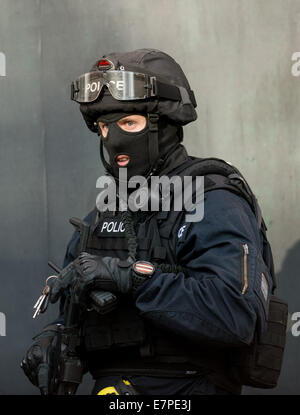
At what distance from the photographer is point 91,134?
15.4 ft

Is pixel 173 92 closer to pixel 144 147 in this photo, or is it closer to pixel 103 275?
pixel 144 147

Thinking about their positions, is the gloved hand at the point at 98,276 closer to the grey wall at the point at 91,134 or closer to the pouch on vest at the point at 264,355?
the pouch on vest at the point at 264,355

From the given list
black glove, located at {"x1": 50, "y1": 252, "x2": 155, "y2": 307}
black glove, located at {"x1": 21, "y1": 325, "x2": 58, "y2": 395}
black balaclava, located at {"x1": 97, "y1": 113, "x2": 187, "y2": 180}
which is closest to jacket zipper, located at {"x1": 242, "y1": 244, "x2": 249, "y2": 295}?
black glove, located at {"x1": 50, "y1": 252, "x2": 155, "y2": 307}

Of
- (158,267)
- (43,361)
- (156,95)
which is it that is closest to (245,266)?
(158,267)

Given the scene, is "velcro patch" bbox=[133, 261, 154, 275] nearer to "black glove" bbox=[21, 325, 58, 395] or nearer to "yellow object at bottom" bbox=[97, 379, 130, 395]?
"yellow object at bottom" bbox=[97, 379, 130, 395]

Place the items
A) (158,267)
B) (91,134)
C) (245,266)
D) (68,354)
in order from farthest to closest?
(91,134) < (68,354) < (158,267) < (245,266)

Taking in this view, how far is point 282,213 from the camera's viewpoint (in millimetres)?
4594

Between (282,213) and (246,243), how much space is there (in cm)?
181

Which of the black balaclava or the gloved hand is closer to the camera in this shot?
the gloved hand

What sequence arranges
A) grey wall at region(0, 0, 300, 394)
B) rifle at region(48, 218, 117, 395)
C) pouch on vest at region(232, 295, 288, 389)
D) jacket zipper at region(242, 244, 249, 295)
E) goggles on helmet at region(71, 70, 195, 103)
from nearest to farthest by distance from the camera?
jacket zipper at region(242, 244, 249, 295)
pouch on vest at region(232, 295, 288, 389)
rifle at region(48, 218, 117, 395)
goggles on helmet at region(71, 70, 195, 103)
grey wall at region(0, 0, 300, 394)

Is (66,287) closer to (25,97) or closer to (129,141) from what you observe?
(129,141)

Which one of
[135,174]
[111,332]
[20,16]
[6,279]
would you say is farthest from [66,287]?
[20,16]

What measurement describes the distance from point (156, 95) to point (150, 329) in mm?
924

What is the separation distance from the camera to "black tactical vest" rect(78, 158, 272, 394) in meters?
2.92
